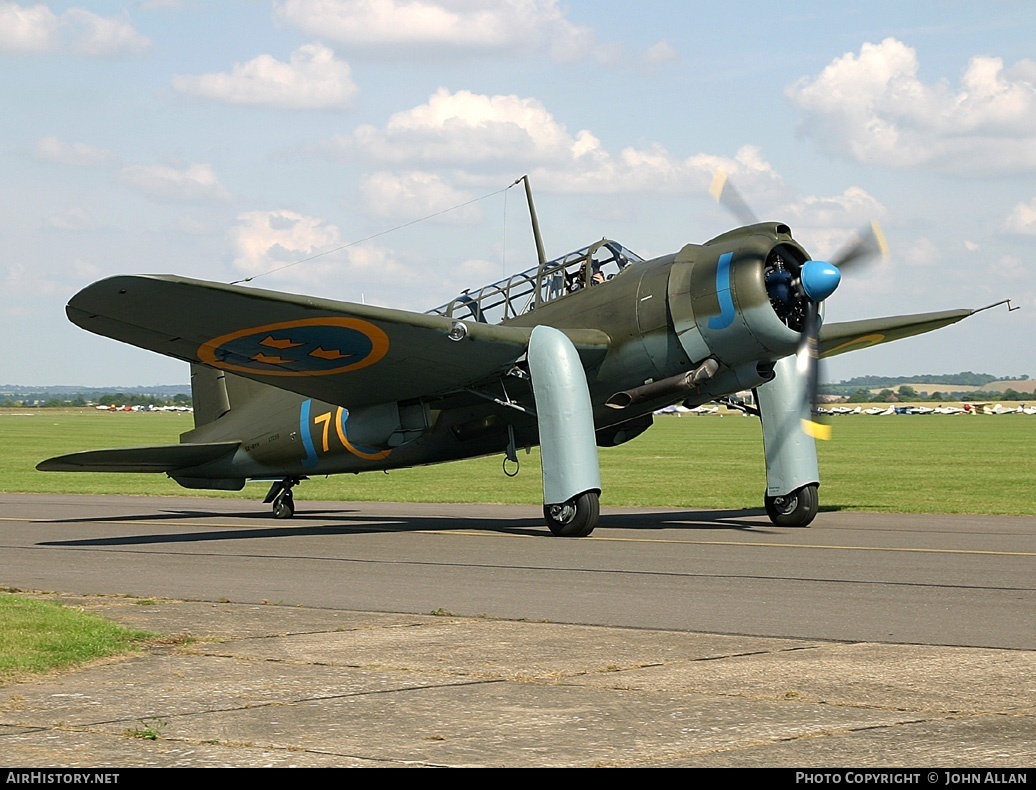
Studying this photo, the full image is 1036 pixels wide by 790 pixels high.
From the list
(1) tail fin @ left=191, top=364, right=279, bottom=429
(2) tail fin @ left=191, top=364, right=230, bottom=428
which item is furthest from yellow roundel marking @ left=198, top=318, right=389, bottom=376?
(2) tail fin @ left=191, top=364, right=230, bottom=428

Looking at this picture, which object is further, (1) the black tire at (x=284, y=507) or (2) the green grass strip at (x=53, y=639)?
(1) the black tire at (x=284, y=507)

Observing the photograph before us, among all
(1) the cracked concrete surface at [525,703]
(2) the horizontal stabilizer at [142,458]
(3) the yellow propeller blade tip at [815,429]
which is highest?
(2) the horizontal stabilizer at [142,458]

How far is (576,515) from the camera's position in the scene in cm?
1752

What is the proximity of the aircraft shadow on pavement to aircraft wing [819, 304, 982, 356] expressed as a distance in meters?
3.30

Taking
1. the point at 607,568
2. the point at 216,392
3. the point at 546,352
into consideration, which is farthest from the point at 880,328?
the point at 216,392

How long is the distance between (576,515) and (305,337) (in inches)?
174

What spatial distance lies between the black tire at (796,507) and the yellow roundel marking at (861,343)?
3.92 meters

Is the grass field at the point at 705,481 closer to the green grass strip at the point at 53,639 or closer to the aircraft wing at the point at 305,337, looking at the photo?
the aircraft wing at the point at 305,337

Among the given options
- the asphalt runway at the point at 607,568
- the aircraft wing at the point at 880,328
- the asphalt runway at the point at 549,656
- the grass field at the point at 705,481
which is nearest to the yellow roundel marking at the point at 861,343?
the aircraft wing at the point at 880,328

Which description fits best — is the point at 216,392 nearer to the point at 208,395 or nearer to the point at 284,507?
the point at 208,395

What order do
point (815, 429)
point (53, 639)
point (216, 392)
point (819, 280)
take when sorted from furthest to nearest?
point (216, 392) < point (815, 429) < point (819, 280) < point (53, 639)

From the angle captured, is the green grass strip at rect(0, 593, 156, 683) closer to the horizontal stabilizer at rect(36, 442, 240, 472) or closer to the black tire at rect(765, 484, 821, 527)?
the horizontal stabilizer at rect(36, 442, 240, 472)

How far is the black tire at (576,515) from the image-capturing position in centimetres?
1747

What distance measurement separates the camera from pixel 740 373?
59.3 ft
